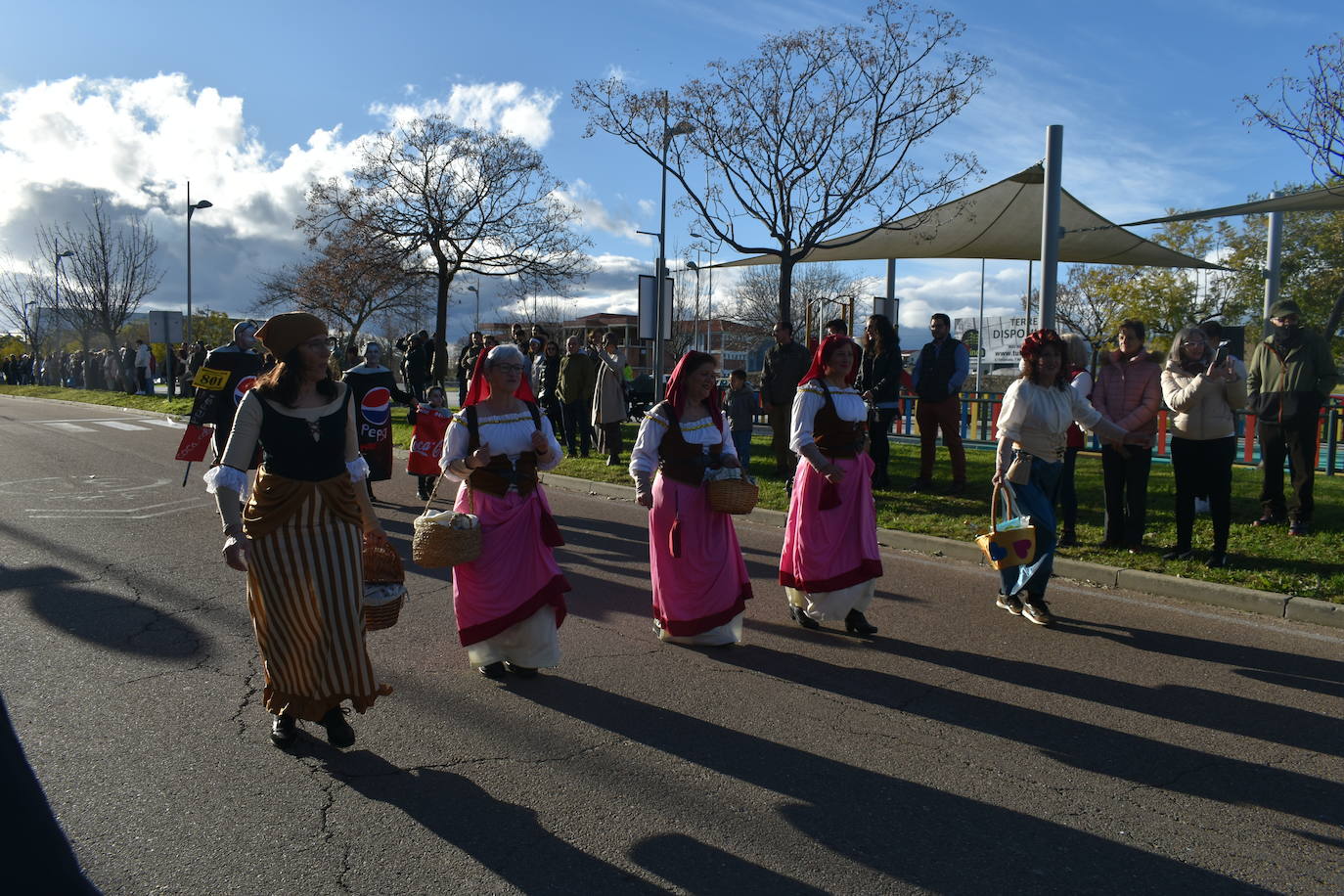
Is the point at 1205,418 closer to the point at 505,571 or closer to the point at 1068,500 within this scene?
the point at 1068,500

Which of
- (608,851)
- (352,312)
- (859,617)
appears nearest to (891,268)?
(859,617)

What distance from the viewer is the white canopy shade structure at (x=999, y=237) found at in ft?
49.7

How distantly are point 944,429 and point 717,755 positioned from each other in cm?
759

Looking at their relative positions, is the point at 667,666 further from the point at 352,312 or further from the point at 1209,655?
the point at 352,312

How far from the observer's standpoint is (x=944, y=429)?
36.9ft

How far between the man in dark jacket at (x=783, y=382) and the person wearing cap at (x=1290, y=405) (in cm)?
491

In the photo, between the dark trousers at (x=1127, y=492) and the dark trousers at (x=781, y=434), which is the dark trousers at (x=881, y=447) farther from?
the dark trousers at (x=1127, y=492)

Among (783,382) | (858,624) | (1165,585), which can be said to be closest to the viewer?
(858,624)

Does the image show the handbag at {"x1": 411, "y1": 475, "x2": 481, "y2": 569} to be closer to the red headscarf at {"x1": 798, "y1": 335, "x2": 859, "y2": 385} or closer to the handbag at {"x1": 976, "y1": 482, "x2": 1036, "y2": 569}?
the red headscarf at {"x1": 798, "y1": 335, "x2": 859, "y2": 385}

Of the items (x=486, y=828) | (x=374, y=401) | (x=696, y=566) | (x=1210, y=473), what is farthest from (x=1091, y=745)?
(x=374, y=401)

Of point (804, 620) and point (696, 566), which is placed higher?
point (696, 566)

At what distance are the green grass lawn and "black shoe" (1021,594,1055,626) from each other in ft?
5.57

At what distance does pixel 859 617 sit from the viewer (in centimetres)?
638

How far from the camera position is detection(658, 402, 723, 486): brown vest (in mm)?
5953
